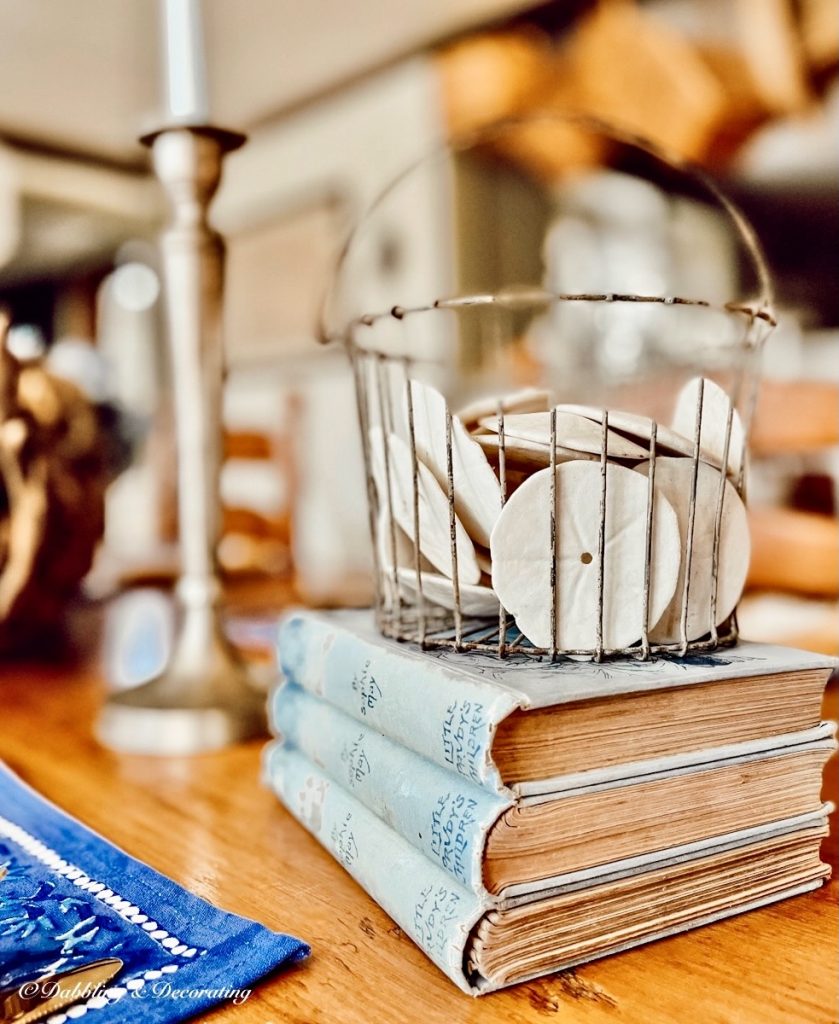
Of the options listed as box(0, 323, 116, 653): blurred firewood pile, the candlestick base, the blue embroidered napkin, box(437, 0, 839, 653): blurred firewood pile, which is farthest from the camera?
box(437, 0, 839, 653): blurred firewood pile

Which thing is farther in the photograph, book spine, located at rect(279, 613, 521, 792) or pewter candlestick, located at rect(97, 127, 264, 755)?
pewter candlestick, located at rect(97, 127, 264, 755)

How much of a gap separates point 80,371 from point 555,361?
189 centimetres

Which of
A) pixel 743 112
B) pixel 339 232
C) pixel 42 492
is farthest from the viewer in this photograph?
pixel 339 232

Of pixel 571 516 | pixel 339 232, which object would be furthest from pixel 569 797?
pixel 339 232

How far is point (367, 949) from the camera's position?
1.11 ft

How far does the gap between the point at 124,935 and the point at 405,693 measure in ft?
0.46

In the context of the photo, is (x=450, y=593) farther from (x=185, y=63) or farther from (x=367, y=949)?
(x=185, y=63)

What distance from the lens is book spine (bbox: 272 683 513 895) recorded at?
12.5 inches

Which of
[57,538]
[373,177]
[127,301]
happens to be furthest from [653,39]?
[127,301]

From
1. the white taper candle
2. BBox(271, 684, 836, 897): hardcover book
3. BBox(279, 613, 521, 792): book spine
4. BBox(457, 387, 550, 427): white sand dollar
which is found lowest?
BBox(271, 684, 836, 897): hardcover book

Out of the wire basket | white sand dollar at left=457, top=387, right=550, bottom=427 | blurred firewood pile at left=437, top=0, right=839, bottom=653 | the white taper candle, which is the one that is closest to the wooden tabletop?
the wire basket

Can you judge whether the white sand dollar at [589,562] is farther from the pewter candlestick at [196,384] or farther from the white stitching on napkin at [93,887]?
the pewter candlestick at [196,384]

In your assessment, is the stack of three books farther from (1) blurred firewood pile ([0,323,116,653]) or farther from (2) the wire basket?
(1) blurred firewood pile ([0,323,116,653])

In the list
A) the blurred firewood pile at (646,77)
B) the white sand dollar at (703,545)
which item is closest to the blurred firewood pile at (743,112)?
the blurred firewood pile at (646,77)
